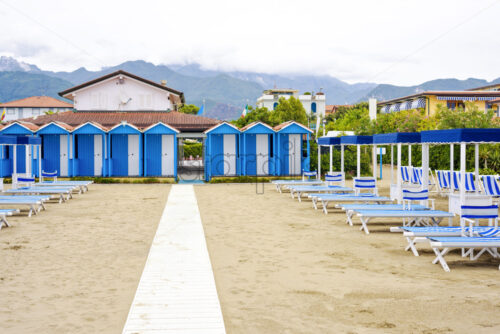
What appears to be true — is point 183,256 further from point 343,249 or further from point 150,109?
point 150,109

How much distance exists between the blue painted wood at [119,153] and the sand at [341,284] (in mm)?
16272

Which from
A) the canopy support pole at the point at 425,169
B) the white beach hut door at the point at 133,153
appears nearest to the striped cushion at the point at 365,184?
the canopy support pole at the point at 425,169

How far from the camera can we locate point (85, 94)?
105 ft

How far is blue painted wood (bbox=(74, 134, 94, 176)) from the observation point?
2664 cm

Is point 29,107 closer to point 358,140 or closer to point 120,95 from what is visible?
point 120,95

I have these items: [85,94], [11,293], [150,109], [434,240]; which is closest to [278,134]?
[150,109]

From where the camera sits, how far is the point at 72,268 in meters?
7.70

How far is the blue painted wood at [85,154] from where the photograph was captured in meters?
26.6

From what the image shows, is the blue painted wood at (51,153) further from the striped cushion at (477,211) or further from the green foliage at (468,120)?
the striped cushion at (477,211)

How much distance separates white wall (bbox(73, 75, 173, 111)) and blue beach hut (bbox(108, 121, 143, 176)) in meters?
5.66

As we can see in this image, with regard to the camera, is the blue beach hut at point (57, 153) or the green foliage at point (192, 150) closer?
the blue beach hut at point (57, 153)

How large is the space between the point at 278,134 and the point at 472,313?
70.2ft

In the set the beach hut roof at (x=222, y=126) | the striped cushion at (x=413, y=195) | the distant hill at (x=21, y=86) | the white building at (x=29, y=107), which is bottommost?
the striped cushion at (x=413, y=195)

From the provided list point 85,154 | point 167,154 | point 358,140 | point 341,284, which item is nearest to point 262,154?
point 167,154
